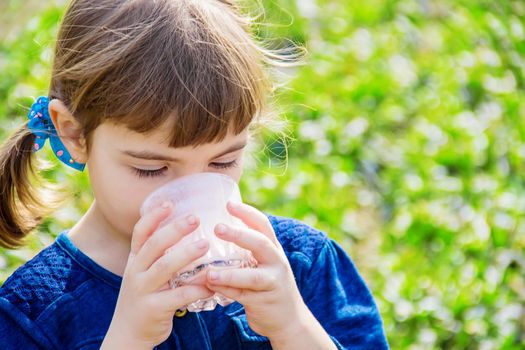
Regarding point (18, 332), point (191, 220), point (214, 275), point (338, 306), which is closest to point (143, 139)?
point (191, 220)

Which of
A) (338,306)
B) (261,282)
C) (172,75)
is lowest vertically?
(338,306)

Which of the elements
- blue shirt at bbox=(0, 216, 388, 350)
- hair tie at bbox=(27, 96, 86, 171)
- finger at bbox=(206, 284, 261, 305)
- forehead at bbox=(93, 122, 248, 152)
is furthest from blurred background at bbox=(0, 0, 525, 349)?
finger at bbox=(206, 284, 261, 305)

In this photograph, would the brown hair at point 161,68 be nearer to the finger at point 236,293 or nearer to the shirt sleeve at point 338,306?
the finger at point 236,293

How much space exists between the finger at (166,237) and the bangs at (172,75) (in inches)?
8.8

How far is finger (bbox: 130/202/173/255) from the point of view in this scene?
1.92 meters

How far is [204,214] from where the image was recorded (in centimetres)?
192

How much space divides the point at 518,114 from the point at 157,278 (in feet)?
11.3

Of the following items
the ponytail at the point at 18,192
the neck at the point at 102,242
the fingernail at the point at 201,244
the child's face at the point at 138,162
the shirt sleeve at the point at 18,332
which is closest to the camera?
the fingernail at the point at 201,244

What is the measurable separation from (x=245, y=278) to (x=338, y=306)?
24.0 inches

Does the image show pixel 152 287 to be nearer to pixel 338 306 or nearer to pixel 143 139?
pixel 143 139

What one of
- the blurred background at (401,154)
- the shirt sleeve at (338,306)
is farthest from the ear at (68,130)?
the blurred background at (401,154)

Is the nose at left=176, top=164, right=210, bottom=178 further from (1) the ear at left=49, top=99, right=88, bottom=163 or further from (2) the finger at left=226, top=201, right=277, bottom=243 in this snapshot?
(1) the ear at left=49, top=99, right=88, bottom=163

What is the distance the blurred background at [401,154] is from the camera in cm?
363

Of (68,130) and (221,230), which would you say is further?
(68,130)
